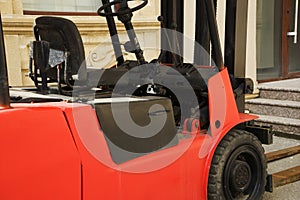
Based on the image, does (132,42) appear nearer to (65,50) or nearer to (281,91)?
(65,50)

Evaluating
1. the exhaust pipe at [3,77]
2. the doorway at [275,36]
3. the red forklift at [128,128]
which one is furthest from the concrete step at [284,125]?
the exhaust pipe at [3,77]

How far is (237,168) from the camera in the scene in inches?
89.7

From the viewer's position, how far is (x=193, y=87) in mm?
2293

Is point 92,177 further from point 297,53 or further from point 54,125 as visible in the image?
point 297,53

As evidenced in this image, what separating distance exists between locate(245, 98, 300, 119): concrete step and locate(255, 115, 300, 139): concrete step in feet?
0.29

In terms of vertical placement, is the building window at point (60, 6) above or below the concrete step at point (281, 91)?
above

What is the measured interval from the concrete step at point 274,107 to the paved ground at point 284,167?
17.5 inches

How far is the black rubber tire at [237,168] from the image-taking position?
7.01ft

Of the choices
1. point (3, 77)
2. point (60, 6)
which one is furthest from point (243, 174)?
point (60, 6)

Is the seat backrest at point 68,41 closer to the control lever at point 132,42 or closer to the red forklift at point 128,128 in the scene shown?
the red forklift at point 128,128

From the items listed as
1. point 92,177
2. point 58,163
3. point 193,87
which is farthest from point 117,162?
point 193,87

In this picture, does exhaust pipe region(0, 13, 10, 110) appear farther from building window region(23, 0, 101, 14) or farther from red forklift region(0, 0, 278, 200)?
building window region(23, 0, 101, 14)

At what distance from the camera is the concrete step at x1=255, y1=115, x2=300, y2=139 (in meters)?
4.32

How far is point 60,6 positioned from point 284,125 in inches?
122
